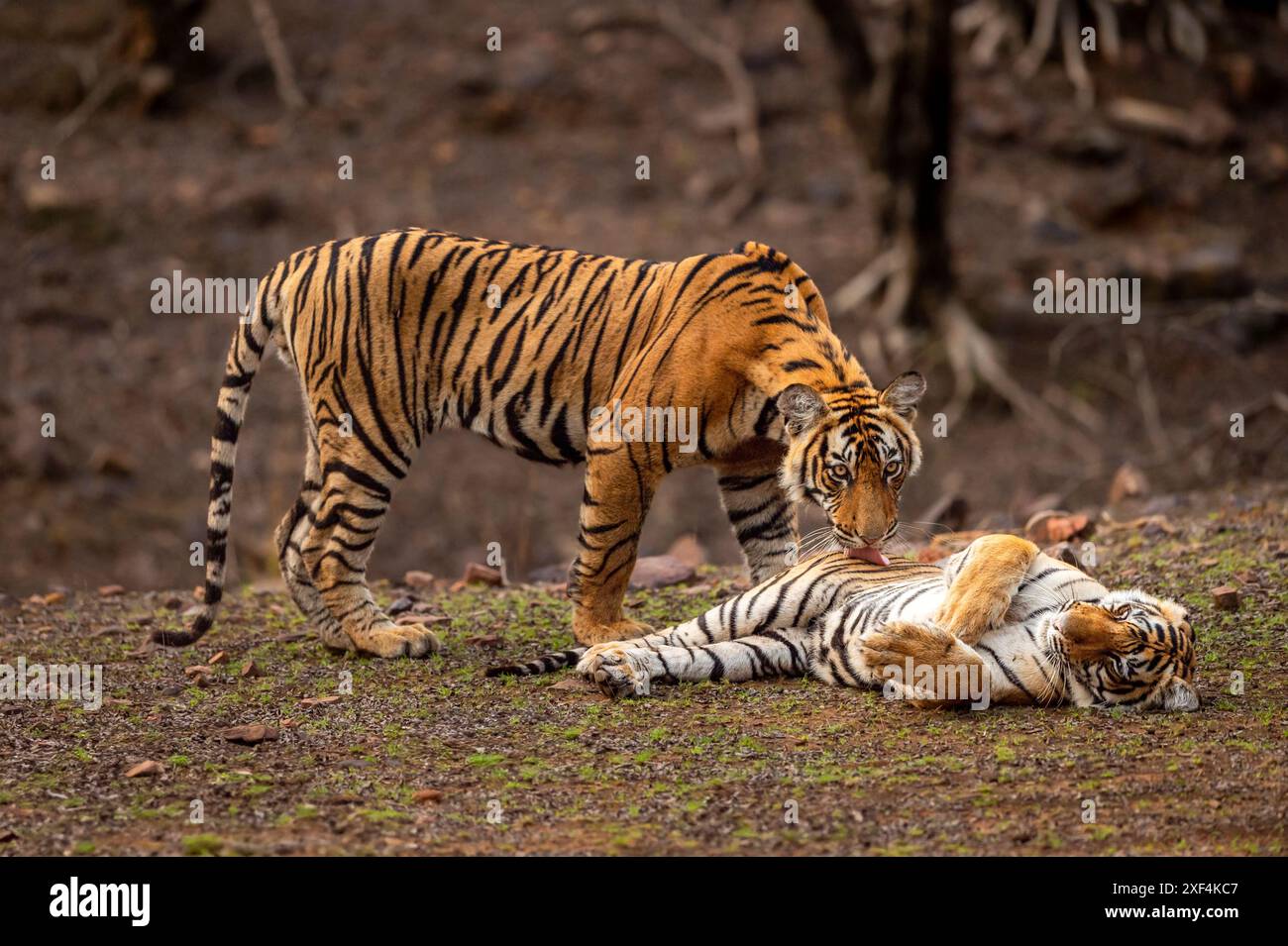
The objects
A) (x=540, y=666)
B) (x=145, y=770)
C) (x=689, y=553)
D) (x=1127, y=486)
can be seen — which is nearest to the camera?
(x=145, y=770)

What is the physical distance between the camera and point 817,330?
636 centimetres

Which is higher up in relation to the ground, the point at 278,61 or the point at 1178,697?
the point at 278,61

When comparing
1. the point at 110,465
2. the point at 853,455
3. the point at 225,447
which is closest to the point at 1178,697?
the point at 853,455

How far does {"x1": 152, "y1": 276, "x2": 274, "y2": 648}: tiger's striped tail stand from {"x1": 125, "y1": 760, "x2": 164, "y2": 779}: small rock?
1577mm

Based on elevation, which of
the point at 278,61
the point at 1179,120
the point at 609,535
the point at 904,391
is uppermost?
the point at 278,61

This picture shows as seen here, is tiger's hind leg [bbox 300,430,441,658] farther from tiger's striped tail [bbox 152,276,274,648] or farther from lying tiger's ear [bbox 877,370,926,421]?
lying tiger's ear [bbox 877,370,926,421]

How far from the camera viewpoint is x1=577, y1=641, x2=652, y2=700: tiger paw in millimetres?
5723

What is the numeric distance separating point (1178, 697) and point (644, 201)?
470 inches

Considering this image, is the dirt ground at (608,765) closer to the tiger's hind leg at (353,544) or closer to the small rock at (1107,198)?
the tiger's hind leg at (353,544)

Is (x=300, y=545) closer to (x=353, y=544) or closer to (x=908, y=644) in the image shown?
(x=353, y=544)

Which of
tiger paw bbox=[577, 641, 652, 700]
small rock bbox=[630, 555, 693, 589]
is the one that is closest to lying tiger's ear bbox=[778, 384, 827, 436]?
tiger paw bbox=[577, 641, 652, 700]

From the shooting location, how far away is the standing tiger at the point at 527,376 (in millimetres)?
6266

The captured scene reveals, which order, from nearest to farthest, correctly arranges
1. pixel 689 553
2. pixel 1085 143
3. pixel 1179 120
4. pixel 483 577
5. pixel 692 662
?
pixel 692 662
pixel 483 577
pixel 689 553
pixel 1085 143
pixel 1179 120

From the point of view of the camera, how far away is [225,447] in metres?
6.66
